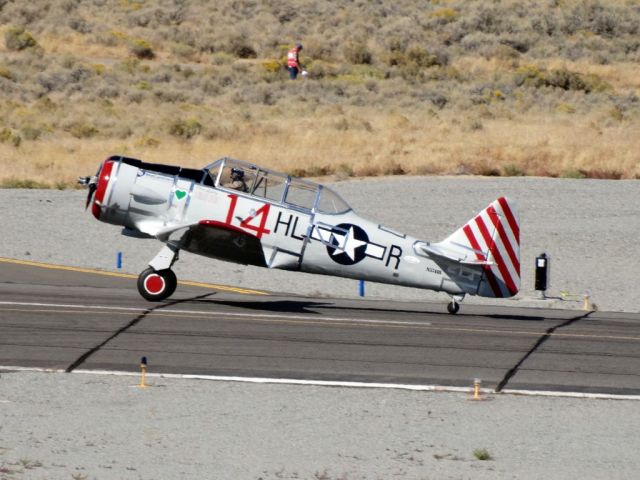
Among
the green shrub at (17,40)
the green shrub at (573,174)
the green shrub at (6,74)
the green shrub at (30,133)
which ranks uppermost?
the green shrub at (17,40)

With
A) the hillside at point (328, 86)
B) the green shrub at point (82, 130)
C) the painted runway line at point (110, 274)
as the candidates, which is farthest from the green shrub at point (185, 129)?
the painted runway line at point (110, 274)

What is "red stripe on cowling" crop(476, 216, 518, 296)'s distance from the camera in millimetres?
17984

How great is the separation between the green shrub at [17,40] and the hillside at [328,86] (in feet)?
Answer: 0.35

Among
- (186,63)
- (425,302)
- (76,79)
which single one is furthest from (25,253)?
(186,63)

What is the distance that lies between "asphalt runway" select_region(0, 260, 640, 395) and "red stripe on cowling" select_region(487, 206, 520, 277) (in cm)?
99

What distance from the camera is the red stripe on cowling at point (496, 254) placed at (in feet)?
59.0

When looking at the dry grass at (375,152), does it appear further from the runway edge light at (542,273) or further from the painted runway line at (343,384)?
the painted runway line at (343,384)

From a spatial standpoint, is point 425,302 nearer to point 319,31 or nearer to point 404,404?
point 404,404

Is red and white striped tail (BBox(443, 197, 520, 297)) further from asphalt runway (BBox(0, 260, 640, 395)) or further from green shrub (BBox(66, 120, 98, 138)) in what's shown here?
green shrub (BBox(66, 120, 98, 138))

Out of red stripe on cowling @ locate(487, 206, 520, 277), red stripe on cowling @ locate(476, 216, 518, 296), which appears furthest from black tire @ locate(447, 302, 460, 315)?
red stripe on cowling @ locate(487, 206, 520, 277)

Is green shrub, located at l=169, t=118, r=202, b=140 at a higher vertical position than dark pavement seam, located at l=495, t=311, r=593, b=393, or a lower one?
higher

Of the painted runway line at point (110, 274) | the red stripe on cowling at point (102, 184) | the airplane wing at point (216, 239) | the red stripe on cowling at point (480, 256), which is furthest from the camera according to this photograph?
the painted runway line at point (110, 274)

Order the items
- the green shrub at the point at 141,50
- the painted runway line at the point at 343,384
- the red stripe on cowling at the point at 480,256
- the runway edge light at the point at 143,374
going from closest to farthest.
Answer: the runway edge light at the point at 143,374
the painted runway line at the point at 343,384
the red stripe on cowling at the point at 480,256
the green shrub at the point at 141,50

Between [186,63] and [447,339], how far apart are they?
141 feet
